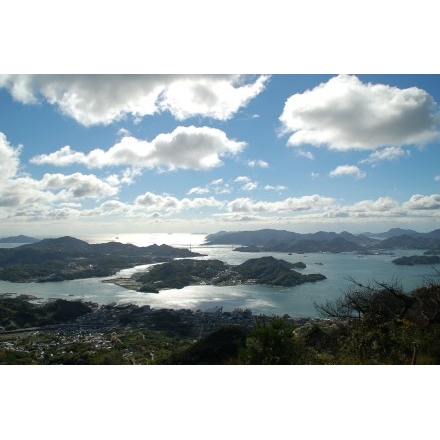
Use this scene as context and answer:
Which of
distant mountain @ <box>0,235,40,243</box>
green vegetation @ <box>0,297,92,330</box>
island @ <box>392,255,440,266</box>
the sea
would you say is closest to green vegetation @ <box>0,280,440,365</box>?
green vegetation @ <box>0,297,92,330</box>

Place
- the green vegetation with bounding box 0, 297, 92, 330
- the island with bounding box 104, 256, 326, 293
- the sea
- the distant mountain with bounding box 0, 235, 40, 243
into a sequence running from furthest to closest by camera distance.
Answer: the distant mountain with bounding box 0, 235, 40, 243
the island with bounding box 104, 256, 326, 293
the sea
the green vegetation with bounding box 0, 297, 92, 330

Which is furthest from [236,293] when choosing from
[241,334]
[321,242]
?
[321,242]

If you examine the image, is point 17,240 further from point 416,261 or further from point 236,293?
point 416,261

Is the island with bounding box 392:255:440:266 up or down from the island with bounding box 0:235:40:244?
down

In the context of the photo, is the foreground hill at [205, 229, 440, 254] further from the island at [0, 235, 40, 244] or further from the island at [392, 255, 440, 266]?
the island at [0, 235, 40, 244]

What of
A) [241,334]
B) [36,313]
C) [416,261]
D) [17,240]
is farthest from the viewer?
[17,240]

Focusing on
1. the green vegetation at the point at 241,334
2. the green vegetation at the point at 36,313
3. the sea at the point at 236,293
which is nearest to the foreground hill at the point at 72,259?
the sea at the point at 236,293
